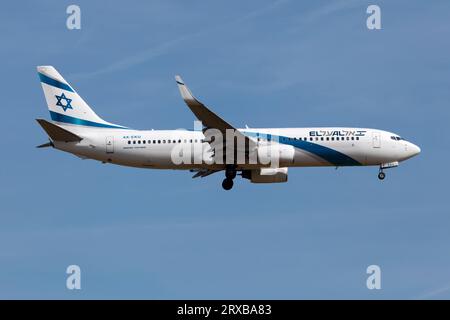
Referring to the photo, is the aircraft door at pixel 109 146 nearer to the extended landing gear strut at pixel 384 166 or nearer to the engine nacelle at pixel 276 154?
the engine nacelle at pixel 276 154

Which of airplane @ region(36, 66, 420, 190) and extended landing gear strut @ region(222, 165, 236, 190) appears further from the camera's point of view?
extended landing gear strut @ region(222, 165, 236, 190)

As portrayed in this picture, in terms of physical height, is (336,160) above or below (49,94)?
below

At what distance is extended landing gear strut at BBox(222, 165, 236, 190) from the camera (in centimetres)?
8962

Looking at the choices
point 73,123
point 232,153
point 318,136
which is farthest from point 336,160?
point 73,123

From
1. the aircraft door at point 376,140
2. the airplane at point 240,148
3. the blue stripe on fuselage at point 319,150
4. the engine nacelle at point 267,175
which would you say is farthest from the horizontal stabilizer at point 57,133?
the aircraft door at point 376,140

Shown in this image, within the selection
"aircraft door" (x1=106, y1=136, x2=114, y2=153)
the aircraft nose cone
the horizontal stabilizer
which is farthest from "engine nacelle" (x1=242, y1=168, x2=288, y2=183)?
the horizontal stabilizer

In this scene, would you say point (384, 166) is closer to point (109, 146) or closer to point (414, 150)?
point (414, 150)

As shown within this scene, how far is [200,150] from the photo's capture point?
291ft

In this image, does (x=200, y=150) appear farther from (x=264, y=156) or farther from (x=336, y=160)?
(x=336, y=160)

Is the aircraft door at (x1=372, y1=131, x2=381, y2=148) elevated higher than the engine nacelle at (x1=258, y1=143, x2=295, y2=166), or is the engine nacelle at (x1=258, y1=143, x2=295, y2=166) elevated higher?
the aircraft door at (x1=372, y1=131, x2=381, y2=148)

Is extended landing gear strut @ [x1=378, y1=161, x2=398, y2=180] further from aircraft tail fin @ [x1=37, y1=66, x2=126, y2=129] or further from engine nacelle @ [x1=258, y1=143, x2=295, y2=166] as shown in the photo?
aircraft tail fin @ [x1=37, y1=66, x2=126, y2=129]

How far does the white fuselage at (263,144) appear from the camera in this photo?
290ft

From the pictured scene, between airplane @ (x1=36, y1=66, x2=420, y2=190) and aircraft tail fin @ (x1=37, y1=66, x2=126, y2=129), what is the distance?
5.71 feet

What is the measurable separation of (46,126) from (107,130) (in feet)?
20.0
